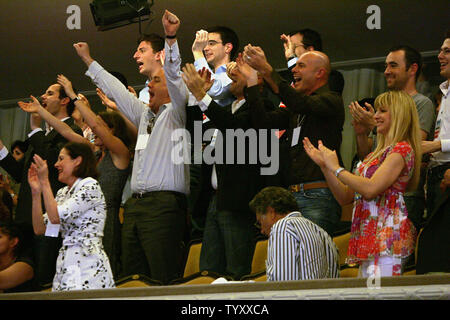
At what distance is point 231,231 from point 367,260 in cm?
93

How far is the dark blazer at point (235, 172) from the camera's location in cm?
406

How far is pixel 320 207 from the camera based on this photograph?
3.80 meters

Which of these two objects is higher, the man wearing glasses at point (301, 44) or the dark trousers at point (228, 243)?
the man wearing glasses at point (301, 44)

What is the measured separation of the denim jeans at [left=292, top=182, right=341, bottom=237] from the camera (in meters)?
3.78

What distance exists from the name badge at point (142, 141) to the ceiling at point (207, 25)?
223 cm

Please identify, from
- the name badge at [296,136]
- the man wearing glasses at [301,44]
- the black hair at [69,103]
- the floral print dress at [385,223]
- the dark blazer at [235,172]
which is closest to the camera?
the floral print dress at [385,223]

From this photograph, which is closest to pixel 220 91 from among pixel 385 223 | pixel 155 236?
pixel 155 236

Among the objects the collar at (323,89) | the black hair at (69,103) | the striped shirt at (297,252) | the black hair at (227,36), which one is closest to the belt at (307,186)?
the striped shirt at (297,252)

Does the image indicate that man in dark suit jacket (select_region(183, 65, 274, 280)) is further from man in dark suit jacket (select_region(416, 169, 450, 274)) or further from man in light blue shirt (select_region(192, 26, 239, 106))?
man in dark suit jacket (select_region(416, 169, 450, 274))

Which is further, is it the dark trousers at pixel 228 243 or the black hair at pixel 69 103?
the black hair at pixel 69 103

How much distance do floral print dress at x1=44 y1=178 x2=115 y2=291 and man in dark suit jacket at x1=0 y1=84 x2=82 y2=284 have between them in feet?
2.31

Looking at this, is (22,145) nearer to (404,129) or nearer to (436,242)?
(404,129)

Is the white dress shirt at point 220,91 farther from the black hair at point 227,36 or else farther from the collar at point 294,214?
the collar at point 294,214

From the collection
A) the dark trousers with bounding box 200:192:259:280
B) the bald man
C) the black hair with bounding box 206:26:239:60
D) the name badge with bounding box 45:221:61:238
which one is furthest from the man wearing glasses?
the name badge with bounding box 45:221:61:238
